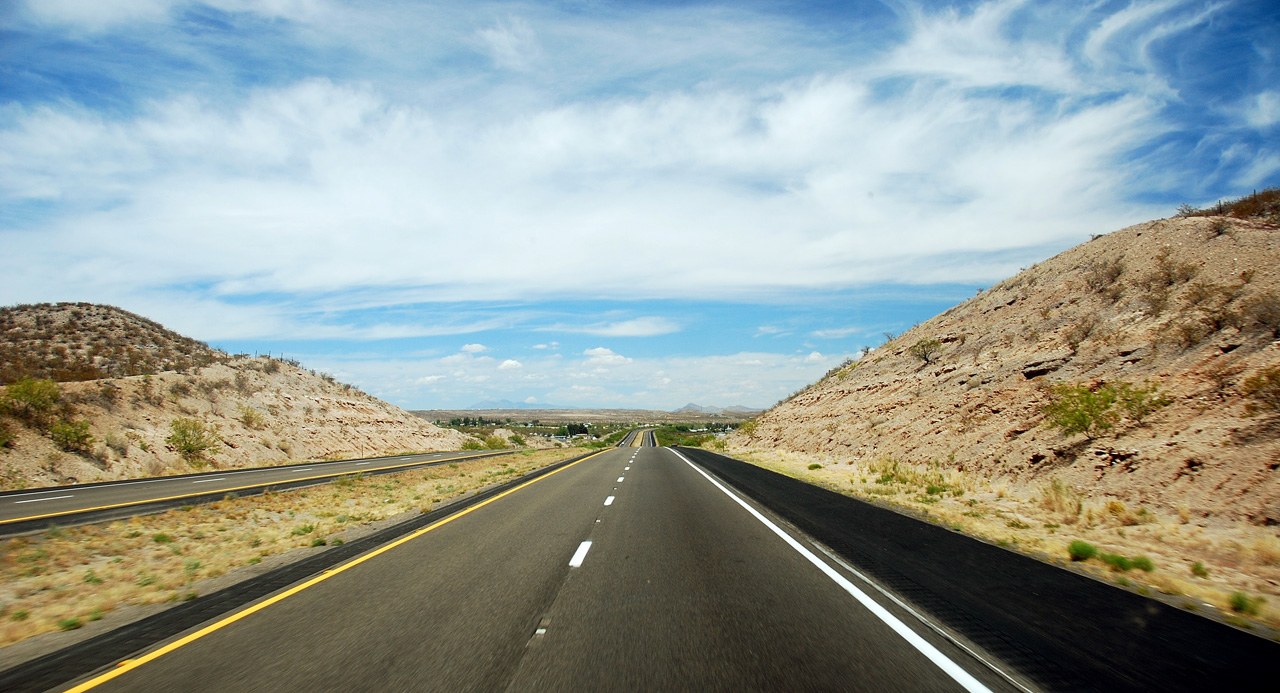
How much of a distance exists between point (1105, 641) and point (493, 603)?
18.0 ft

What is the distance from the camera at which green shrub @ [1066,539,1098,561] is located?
852 cm

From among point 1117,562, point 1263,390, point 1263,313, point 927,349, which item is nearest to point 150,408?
point 927,349

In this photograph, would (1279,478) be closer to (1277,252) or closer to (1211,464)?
(1211,464)

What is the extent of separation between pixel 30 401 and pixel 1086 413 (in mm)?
44862

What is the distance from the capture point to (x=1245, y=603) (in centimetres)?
615

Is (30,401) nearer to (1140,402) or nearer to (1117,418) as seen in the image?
(1117,418)

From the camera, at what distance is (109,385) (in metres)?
37.8

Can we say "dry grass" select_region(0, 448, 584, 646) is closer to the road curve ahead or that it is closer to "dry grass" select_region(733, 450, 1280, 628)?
the road curve ahead

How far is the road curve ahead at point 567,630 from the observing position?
437 cm

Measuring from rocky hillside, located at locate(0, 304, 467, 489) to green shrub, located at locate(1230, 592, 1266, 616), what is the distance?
37.3 metres

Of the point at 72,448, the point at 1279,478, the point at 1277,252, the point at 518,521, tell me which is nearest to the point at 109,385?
the point at 72,448

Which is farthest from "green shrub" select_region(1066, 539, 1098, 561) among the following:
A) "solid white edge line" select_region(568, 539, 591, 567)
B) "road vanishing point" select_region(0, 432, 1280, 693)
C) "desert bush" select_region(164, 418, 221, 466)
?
"desert bush" select_region(164, 418, 221, 466)

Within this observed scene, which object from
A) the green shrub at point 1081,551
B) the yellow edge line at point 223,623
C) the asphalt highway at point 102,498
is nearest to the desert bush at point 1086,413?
the green shrub at point 1081,551

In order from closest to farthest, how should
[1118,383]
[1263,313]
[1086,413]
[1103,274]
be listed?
[1263,313]
[1086,413]
[1118,383]
[1103,274]
